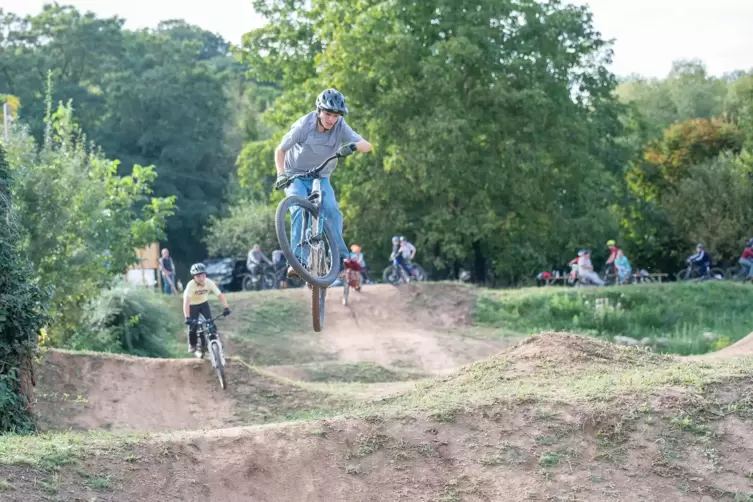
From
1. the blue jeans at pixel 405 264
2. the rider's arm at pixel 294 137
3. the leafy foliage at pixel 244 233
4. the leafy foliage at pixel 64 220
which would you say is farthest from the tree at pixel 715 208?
the rider's arm at pixel 294 137

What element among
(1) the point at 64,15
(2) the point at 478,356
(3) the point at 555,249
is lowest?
(2) the point at 478,356

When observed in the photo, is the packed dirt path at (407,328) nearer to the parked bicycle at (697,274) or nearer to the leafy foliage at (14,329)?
the parked bicycle at (697,274)

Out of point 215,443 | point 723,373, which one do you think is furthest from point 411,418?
point 723,373

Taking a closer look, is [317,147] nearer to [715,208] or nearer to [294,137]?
[294,137]

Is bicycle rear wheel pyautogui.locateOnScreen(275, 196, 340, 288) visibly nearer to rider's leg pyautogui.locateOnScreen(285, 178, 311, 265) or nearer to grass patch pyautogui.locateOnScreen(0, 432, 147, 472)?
rider's leg pyautogui.locateOnScreen(285, 178, 311, 265)

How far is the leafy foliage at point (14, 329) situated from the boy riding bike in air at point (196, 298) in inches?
151

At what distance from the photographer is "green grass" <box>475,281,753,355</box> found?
104ft

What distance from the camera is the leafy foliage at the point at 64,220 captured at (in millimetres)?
21562

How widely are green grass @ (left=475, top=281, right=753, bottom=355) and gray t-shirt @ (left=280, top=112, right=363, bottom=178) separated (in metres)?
19.7

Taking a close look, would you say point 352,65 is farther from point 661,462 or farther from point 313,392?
point 661,462

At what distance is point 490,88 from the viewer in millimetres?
38688

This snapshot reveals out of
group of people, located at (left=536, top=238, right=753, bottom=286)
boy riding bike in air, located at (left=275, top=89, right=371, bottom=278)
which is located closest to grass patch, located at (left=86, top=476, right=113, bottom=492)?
boy riding bike in air, located at (left=275, top=89, right=371, bottom=278)

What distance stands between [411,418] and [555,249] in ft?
100

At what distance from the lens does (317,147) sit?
12.7 meters
